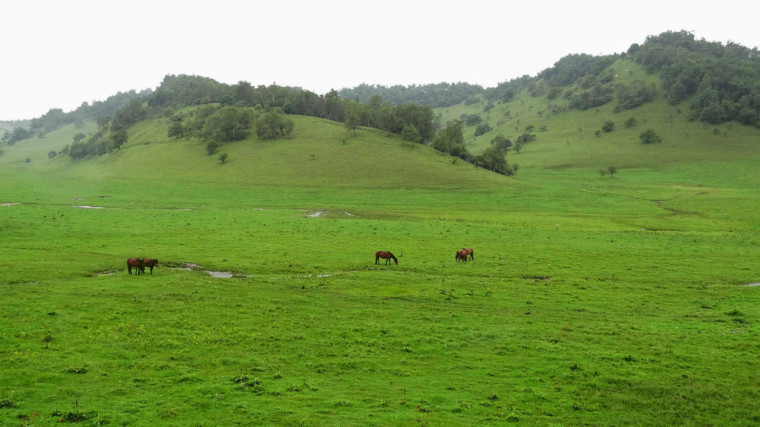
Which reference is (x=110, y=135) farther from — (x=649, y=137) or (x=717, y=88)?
(x=717, y=88)

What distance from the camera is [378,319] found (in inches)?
962

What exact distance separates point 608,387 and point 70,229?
55.9 metres

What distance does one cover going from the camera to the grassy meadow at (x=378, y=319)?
50.1 feet

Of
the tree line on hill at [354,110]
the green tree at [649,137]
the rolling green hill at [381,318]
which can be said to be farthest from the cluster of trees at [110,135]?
the green tree at [649,137]

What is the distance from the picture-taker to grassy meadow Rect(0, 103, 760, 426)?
1527 centimetres

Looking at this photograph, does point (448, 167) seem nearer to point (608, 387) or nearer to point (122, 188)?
point (122, 188)

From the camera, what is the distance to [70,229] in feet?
166

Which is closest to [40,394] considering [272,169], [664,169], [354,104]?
[272,169]

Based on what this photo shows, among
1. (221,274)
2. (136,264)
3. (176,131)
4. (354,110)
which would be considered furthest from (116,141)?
(221,274)

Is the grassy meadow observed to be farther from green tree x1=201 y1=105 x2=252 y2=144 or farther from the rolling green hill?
Result: green tree x1=201 y1=105 x2=252 y2=144

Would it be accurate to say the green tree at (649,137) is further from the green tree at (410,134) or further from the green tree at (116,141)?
the green tree at (116,141)

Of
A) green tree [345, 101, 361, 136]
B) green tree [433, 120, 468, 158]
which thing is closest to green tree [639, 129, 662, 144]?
green tree [433, 120, 468, 158]

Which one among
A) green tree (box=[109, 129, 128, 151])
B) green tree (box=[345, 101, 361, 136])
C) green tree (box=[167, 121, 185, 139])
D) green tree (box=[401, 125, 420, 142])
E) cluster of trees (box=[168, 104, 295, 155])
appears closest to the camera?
green tree (box=[401, 125, 420, 142])

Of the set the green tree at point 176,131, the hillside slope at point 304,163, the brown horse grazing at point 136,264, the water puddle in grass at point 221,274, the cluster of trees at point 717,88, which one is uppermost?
the cluster of trees at point 717,88
